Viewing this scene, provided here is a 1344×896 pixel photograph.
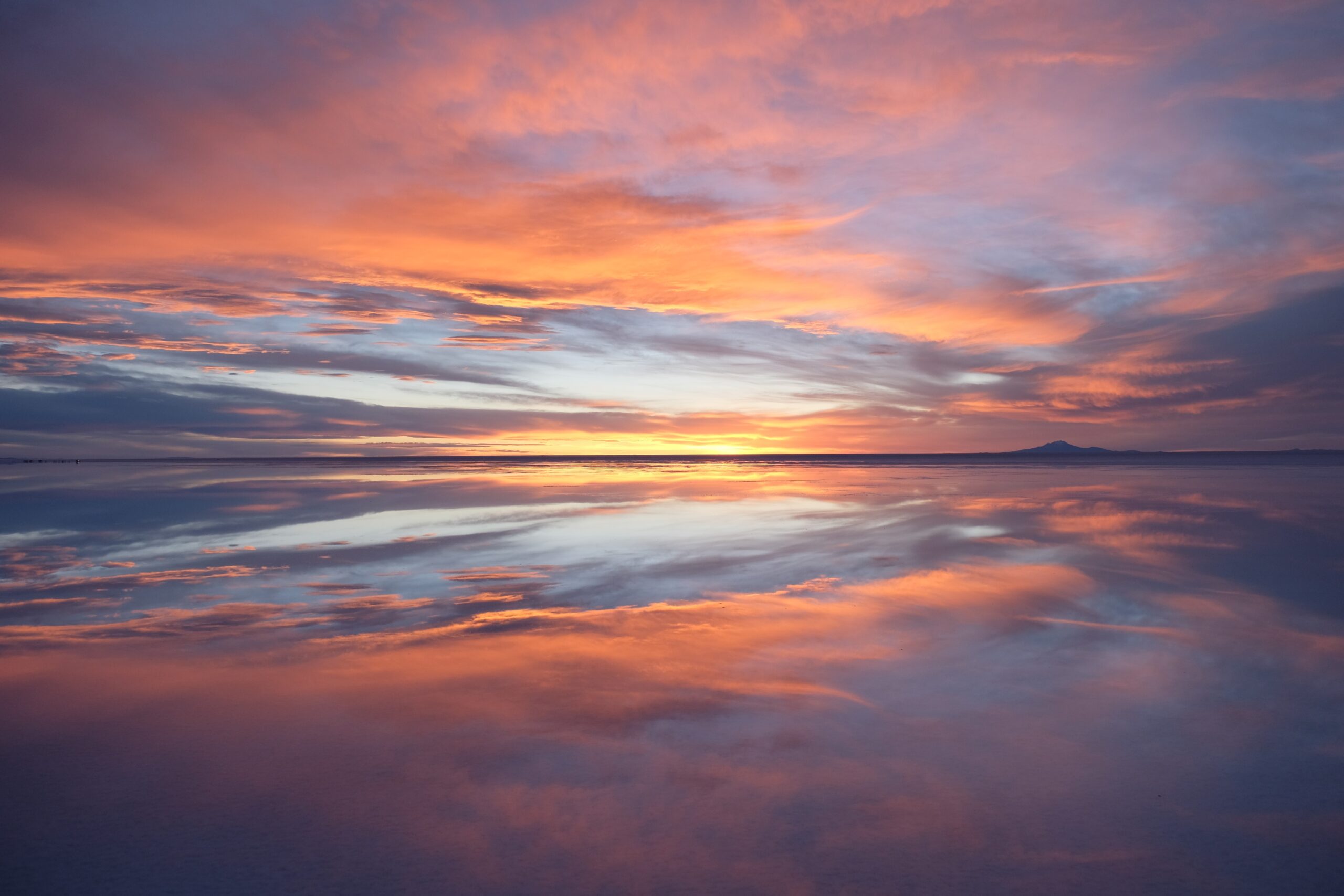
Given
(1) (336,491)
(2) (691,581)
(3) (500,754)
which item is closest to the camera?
(3) (500,754)

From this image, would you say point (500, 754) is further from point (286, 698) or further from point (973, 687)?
point (973, 687)

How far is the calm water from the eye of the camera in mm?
3334

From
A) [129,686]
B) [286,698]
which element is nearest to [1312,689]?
[286,698]

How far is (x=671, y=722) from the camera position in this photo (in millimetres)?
4941

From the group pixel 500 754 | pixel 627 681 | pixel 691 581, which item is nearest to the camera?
pixel 500 754

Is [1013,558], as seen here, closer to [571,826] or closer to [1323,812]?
[1323,812]

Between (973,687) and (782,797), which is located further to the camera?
(973,687)

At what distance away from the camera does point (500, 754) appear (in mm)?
4430

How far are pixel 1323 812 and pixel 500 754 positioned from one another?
4169mm

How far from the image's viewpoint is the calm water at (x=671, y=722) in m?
3.33

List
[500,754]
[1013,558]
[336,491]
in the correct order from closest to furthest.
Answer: [500,754], [1013,558], [336,491]

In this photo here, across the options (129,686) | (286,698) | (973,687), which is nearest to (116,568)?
(129,686)

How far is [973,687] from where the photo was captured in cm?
561

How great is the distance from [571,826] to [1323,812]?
11.8 feet
